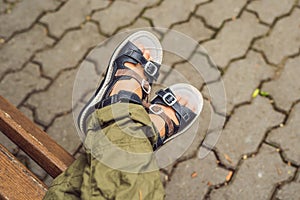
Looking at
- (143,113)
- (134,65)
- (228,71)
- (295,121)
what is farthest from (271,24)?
(143,113)

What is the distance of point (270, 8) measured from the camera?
3.09 m

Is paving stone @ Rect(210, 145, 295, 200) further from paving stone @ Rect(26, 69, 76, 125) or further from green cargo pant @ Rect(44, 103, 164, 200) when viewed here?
paving stone @ Rect(26, 69, 76, 125)

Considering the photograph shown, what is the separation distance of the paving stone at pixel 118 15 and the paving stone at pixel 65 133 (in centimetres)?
75

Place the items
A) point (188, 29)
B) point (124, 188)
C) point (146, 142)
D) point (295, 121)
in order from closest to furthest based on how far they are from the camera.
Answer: point (124, 188) < point (146, 142) < point (295, 121) < point (188, 29)

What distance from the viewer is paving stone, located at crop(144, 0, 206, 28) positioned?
3127 millimetres

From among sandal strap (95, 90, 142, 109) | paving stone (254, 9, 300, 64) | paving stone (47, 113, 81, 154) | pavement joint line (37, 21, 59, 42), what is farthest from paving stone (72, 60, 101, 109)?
paving stone (254, 9, 300, 64)

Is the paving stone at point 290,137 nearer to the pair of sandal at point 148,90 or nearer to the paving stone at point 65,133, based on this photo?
the pair of sandal at point 148,90

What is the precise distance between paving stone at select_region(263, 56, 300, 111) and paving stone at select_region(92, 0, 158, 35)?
108cm

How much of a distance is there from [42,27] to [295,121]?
1925 millimetres

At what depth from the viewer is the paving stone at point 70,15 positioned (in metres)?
3.20

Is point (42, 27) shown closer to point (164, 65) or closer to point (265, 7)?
point (164, 65)

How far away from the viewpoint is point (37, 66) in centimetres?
304

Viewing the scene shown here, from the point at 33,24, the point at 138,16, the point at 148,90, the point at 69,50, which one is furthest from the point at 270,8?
the point at 33,24

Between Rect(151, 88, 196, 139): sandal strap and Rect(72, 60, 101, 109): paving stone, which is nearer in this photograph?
Rect(151, 88, 196, 139): sandal strap
